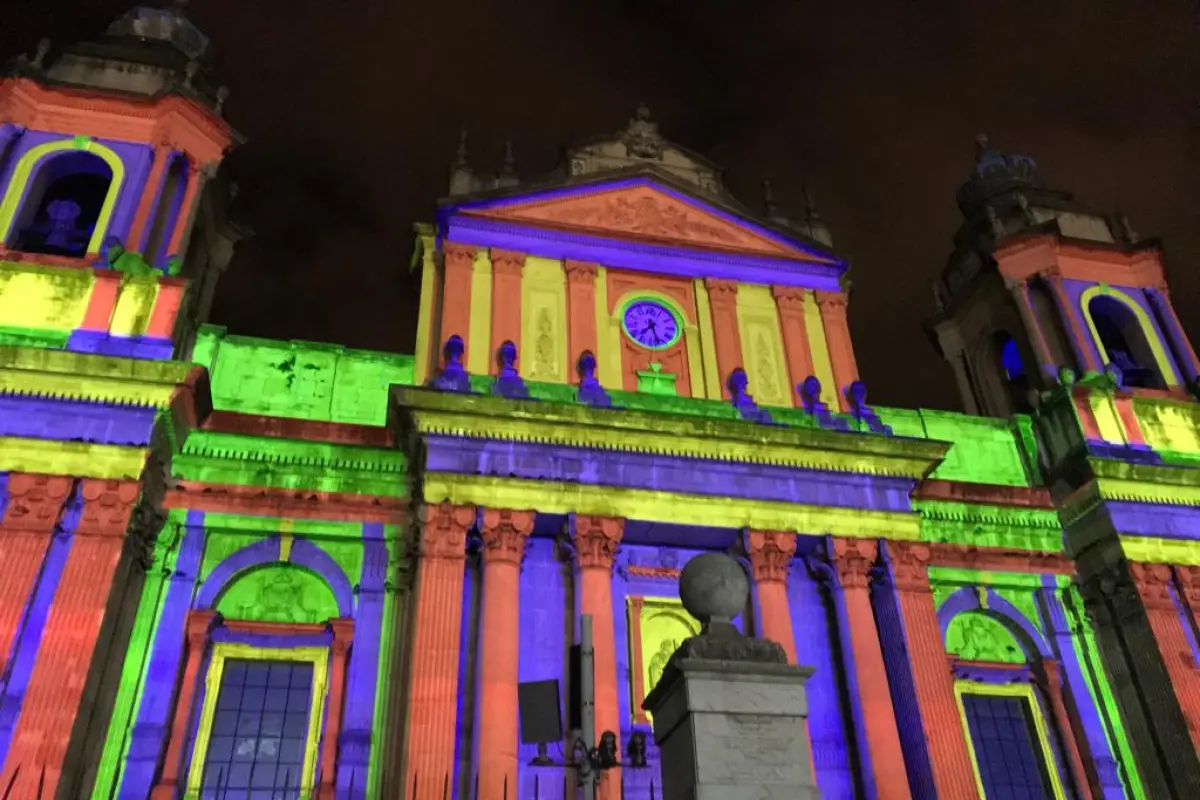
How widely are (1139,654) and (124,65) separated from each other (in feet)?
85.4

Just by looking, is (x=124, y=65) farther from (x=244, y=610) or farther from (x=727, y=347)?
(x=727, y=347)

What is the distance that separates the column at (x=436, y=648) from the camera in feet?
48.4

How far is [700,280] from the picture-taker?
22.8 meters

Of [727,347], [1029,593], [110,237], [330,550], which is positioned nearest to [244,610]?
[330,550]

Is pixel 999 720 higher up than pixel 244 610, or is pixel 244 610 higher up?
pixel 244 610

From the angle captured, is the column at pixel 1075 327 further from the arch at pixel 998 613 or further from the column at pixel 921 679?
the column at pixel 921 679

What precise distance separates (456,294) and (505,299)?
104cm

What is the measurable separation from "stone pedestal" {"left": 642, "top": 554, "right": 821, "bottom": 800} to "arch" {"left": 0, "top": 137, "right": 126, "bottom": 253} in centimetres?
1619

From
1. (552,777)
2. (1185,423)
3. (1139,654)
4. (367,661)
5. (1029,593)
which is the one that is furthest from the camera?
(1185,423)

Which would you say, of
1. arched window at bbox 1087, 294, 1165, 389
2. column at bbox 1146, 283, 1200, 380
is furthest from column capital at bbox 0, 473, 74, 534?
column at bbox 1146, 283, 1200, 380

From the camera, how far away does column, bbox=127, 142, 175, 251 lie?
65.5ft

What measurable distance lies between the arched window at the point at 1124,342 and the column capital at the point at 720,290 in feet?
31.3

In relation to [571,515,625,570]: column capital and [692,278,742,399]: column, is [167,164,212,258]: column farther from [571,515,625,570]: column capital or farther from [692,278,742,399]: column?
[692,278,742,399]: column

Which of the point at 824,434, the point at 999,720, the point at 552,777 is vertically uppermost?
the point at 824,434
